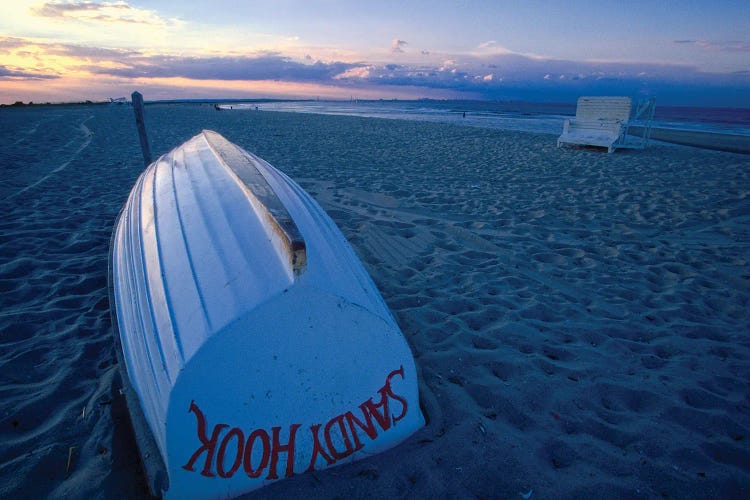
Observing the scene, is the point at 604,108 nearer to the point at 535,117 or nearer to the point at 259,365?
the point at 259,365

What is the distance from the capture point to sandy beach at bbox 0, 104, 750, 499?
176cm

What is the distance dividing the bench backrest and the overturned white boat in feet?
40.9

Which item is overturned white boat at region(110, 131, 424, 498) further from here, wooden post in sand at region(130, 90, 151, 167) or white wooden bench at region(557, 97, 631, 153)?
white wooden bench at region(557, 97, 631, 153)

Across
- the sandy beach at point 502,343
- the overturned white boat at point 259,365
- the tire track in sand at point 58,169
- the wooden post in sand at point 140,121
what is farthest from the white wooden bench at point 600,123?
the tire track in sand at point 58,169

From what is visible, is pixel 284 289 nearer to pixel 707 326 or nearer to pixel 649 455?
pixel 649 455

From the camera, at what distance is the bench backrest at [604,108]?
11445 mm

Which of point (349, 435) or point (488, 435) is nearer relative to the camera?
Answer: point (349, 435)

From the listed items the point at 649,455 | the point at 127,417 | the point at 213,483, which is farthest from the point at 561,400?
the point at 127,417

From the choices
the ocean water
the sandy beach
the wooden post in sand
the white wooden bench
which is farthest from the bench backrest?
the wooden post in sand

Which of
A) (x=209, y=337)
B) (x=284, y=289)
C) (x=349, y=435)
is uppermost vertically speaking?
(x=284, y=289)

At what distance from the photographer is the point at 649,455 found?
186cm

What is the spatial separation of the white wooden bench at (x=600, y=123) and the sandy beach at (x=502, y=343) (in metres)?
5.17

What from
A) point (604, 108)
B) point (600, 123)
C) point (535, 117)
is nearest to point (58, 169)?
point (600, 123)

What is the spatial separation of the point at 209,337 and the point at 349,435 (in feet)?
2.48
